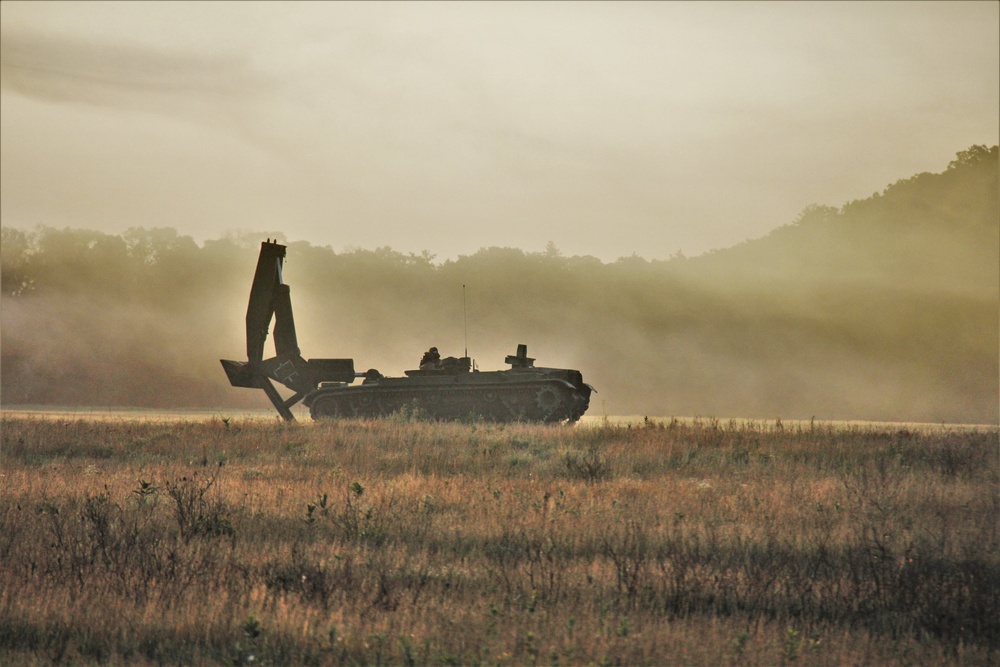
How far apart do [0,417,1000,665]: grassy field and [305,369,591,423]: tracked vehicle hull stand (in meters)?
8.62

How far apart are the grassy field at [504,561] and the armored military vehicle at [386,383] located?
8741 mm

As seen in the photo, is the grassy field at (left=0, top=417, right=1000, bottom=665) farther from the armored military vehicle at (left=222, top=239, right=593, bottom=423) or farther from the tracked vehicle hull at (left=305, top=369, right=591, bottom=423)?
the armored military vehicle at (left=222, top=239, right=593, bottom=423)

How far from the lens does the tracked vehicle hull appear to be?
26.4 meters

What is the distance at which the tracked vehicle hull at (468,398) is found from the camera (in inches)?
1040

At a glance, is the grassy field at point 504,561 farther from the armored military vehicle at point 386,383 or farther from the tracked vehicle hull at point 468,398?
the armored military vehicle at point 386,383

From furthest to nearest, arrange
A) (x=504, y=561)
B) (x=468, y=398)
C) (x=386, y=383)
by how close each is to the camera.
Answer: (x=386, y=383), (x=468, y=398), (x=504, y=561)

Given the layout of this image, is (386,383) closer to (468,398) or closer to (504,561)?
(468,398)

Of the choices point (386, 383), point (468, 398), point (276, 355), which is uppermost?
point (276, 355)

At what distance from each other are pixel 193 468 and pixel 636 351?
4342 cm

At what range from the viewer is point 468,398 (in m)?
26.9

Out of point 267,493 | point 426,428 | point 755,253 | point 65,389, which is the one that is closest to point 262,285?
point 426,428

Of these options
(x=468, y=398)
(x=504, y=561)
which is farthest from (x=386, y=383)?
(x=504, y=561)

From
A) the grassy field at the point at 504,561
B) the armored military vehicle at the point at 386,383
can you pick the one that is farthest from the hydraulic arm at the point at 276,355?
the grassy field at the point at 504,561

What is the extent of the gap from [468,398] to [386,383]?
7.44 feet
